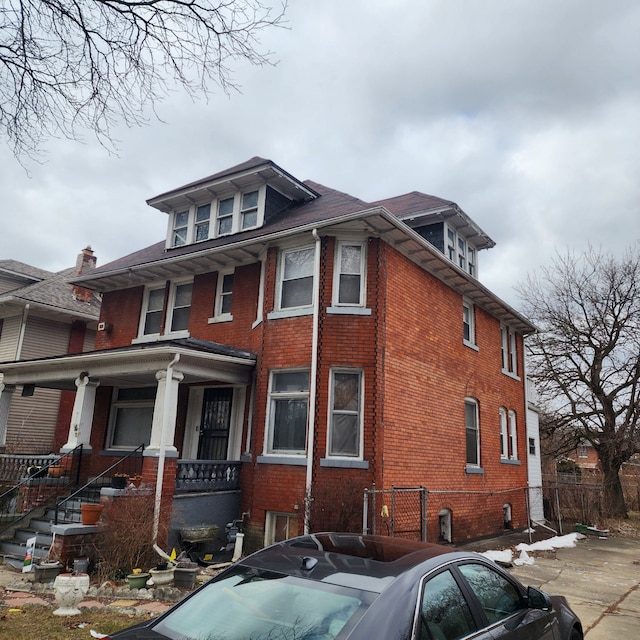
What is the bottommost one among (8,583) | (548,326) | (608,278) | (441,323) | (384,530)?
(8,583)

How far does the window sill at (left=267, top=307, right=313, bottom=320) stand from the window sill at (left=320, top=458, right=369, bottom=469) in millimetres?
3037

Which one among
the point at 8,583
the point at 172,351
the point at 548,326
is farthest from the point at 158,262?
the point at 548,326

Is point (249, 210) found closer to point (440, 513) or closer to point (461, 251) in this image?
point (461, 251)

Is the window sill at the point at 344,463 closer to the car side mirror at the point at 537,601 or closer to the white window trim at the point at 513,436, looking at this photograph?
the car side mirror at the point at 537,601

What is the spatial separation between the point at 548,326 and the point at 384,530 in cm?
1872

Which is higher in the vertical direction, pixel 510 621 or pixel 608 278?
pixel 608 278

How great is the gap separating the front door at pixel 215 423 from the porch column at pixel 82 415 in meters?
2.56

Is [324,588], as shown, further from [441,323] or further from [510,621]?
[441,323]

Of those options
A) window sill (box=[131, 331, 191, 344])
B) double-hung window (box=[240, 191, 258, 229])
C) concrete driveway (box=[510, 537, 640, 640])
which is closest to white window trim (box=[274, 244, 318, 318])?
double-hung window (box=[240, 191, 258, 229])

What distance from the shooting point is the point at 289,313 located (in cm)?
1172

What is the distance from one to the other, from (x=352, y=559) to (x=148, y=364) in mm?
8656

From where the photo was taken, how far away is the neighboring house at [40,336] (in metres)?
18.2

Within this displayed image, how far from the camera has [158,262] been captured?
14047 mm

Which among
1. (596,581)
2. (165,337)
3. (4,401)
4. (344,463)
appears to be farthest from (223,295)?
(596,581)
